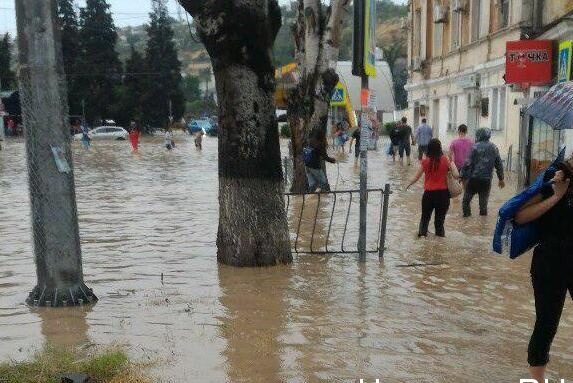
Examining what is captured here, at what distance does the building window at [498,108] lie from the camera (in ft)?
77.6

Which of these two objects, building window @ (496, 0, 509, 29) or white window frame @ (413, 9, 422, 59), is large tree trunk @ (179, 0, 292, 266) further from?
white window frame @ (413, 9, 422, 59)

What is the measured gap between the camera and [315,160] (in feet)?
47.8

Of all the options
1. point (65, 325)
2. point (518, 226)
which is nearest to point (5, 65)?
point (65, 325)

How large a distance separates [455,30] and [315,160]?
18059mm

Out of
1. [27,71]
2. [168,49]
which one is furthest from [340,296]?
[168,49]

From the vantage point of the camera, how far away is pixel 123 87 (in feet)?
230

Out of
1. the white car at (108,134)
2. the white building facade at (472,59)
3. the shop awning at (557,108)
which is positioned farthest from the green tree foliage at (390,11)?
the shop awning at (557,108)

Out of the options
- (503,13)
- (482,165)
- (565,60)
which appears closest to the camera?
(482,165)

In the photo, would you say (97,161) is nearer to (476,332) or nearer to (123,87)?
(476,332)

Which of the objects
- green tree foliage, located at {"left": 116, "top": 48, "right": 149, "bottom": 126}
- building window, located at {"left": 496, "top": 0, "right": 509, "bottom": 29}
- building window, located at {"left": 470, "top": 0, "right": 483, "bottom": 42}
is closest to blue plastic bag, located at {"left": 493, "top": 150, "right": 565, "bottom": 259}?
building window, located at {"left": 496, "top": 0, "right": 509, "bottom": 29}

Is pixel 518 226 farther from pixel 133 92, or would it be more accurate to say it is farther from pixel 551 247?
pixel 133 92

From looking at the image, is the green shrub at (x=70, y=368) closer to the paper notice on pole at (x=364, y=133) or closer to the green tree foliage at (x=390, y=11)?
the paper notice on pole at (x=364, y=133)

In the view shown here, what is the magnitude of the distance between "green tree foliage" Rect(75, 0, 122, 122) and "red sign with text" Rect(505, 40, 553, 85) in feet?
183

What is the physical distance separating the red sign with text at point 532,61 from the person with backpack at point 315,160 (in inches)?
261
